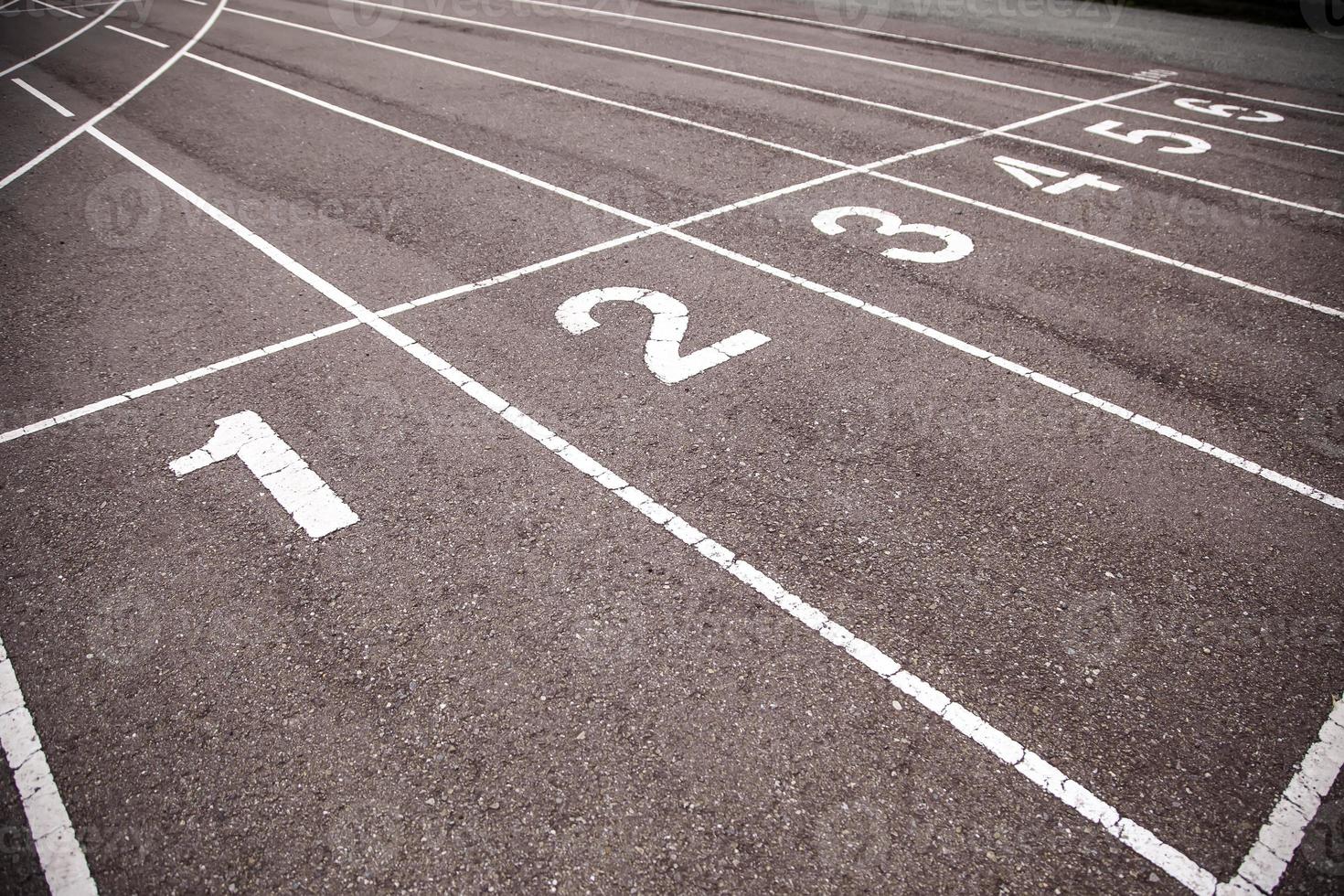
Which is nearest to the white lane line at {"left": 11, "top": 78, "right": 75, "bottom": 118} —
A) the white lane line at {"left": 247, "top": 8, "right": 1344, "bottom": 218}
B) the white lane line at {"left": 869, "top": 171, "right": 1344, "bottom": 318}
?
the white lane line at {"left": 247, "top": 8, "right": 1344, "bottom": 218}

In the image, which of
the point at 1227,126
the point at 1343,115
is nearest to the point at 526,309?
the point at 1227,126

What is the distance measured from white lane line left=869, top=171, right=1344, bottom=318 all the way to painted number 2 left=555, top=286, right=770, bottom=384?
3.82m

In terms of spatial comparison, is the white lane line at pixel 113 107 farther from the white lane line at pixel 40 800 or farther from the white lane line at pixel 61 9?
the white lane line at pixel 40 800

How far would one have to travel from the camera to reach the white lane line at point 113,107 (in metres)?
9.70

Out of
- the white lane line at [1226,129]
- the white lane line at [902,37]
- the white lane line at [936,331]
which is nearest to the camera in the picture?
the white lane line at [936,331]

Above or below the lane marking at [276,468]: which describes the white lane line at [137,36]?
above

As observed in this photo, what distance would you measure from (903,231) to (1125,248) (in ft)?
6.80

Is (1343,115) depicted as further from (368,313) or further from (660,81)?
(368,313)

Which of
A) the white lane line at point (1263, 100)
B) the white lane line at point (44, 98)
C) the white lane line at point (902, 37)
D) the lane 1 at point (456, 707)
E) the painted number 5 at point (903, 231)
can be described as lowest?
the lane 1 at point (456, 707)

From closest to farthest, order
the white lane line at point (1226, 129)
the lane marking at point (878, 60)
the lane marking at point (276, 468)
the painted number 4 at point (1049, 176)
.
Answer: the lane marking at point (276, 468) < the painted number 4 at point (1049, 176) < the white lane line at point (1226, 129) < the lane marking at point (878, 60)

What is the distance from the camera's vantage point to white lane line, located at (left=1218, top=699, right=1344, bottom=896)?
3.05 meters

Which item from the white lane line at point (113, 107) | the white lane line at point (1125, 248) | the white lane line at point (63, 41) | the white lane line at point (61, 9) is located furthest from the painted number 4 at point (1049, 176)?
the white lane line at point (61, 9)

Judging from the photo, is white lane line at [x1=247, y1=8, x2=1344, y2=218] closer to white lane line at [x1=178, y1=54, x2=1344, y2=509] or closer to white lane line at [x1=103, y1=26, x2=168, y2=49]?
white lane line at [x1=178, y1=54, x2=1344, y2=509]

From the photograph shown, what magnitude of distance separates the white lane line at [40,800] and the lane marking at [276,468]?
4.92 ft
